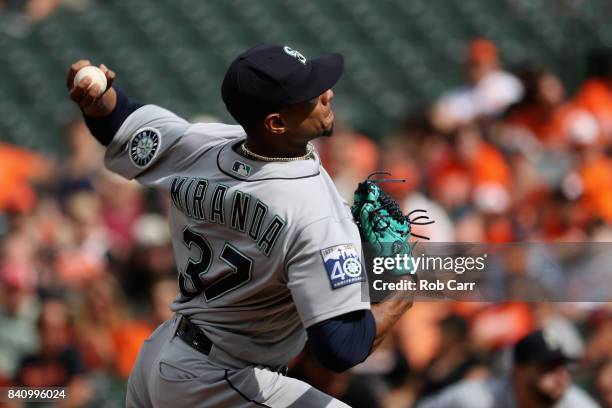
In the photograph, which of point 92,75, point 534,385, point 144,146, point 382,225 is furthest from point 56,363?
point 382,225

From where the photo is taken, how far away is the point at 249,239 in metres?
2.87

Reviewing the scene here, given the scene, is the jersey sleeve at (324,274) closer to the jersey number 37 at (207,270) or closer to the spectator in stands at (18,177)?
the jersey number 37 at (207,270)

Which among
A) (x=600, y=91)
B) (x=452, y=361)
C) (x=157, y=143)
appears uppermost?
(x=157, y=143)

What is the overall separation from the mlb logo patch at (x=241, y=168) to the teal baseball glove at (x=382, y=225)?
0.32 meters

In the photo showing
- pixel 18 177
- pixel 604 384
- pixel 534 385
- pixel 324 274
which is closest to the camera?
pixel 324 274

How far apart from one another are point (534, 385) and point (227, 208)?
5.88ft

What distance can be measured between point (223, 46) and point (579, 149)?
164 inches

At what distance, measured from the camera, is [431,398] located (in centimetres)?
489

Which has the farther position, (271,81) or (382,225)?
(382,225)

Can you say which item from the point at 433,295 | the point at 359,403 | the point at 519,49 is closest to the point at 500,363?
the point at 359,403

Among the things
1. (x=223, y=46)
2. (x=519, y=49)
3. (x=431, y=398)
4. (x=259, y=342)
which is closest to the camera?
(x=259, y=342)

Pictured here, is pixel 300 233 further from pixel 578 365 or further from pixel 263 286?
pixel 578 365

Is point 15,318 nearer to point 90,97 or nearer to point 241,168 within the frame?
point 90,97

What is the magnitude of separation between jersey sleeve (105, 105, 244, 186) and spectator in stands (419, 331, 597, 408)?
1.65 m
